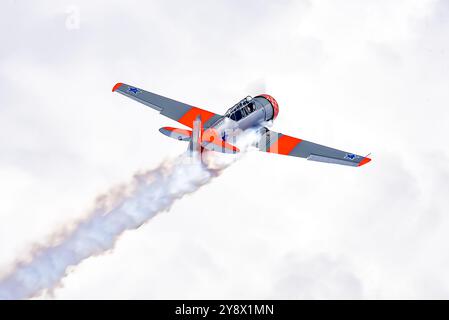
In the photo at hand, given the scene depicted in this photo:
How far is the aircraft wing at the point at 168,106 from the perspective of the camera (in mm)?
54275

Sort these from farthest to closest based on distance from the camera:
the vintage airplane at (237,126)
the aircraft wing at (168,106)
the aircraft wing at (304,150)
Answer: the aircraft wing at (168,106) → the aircraft wing at (304,150) → the vintage airplane at (237,126)

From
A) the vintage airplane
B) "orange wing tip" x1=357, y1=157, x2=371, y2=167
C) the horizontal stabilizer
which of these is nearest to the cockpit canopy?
the vintage airplane

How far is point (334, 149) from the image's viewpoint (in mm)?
52344

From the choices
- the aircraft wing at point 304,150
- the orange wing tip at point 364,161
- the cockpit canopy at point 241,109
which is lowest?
the orange wing tip at point 364,161

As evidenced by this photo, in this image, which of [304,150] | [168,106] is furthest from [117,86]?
[304,150]

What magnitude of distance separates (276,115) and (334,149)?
581 cm

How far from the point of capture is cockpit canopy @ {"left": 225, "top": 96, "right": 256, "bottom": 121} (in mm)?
52750

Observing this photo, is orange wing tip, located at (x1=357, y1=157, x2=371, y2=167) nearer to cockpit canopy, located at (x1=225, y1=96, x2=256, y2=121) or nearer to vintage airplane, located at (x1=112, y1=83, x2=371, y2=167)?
vintage airplane, located at (x1=112, y1=83, x2=371, y2=167)

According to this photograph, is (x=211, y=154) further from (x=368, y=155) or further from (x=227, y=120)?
(x=368, y=155)

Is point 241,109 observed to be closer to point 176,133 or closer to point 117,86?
point 176,133

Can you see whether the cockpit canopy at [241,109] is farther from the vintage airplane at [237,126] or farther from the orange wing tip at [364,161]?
the orange wing tip at [364,161]

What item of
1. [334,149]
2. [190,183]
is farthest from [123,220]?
[334,149]

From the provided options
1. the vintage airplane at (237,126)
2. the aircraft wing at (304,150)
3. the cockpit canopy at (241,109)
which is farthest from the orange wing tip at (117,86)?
the aircraft wing at (304,150)

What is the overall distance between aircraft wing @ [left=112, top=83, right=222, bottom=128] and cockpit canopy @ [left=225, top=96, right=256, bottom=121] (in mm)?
1014
